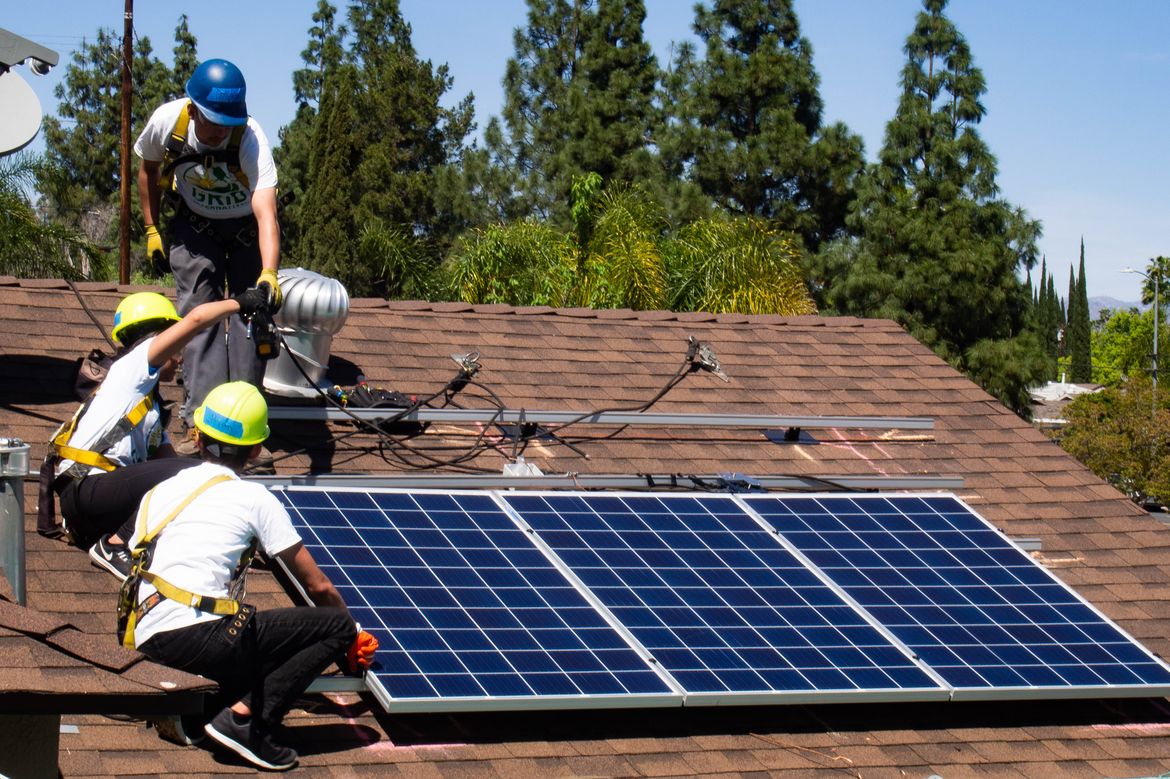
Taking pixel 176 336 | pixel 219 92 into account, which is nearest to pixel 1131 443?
pixel 219 92

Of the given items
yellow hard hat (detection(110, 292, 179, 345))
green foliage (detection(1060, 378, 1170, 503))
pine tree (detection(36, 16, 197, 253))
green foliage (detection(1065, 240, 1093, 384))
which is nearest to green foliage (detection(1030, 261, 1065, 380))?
green foliage (detection(1065, 240, 1093, 384))

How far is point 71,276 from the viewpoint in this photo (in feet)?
94.3

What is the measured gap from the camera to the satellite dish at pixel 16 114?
8.55 metres

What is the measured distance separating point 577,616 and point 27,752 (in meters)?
2.65

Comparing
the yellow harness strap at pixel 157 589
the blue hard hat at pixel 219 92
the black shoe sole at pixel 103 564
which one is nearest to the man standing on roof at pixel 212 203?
the blue hard hat at pixel 219 92

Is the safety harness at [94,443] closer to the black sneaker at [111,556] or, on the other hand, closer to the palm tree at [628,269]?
the black sneaker at [111,556]

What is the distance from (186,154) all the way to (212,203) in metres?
0.38

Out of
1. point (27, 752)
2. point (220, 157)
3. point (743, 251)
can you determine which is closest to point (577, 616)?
Result: point (27, 752)

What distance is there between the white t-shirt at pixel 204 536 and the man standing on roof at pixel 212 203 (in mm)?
2532

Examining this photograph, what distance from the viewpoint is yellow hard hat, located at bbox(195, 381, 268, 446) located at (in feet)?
19.9

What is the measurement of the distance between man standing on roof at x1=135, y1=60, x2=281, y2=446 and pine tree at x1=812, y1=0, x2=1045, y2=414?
36.7m

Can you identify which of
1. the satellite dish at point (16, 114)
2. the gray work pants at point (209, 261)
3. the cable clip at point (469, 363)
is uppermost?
the satellite dish at point (16, 114)

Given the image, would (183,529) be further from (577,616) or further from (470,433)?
(470,433)

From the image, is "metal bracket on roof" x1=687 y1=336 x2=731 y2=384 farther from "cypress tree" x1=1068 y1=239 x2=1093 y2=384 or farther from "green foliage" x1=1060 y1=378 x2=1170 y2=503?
"cypress tree" x1=1068 y1=239 x2=1093 y2=384
